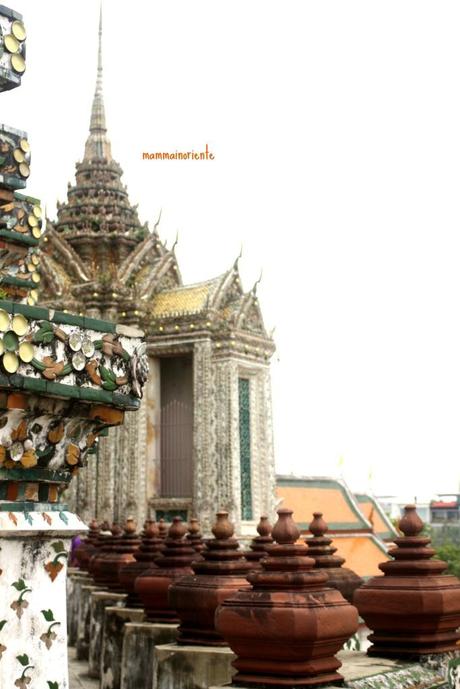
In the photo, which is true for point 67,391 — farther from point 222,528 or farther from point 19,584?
point 222,528

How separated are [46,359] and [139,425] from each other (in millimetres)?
19311

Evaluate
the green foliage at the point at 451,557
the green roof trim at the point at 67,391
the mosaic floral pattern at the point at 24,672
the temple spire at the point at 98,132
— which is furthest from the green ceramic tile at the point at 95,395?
the green foliage at the point at 451,557

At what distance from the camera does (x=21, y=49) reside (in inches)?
209

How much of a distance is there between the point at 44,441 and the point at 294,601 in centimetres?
129

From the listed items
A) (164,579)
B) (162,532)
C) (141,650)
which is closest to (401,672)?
(164,579)

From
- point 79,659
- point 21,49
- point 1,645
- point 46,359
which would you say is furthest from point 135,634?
point 79,659

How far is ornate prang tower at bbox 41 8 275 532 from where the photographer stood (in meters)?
23.0

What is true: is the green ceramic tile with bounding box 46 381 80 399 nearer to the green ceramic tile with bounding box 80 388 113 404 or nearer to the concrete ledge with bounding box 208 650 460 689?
the green ceramic tile with bounding box 80 388 113 404

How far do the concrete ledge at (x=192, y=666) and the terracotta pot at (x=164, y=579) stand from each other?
4.91 ft

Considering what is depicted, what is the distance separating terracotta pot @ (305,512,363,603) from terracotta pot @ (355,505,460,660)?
0.77 metres

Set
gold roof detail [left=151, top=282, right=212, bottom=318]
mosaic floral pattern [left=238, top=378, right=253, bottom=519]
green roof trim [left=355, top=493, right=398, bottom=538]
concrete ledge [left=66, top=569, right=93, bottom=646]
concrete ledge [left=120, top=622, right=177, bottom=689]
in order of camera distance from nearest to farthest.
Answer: concrete ledge [left=120, top=622, right=177, bottom=689], concrete ledge [left=66, top=569, right=93, bottom=646], mosaic floral pattern [left=238, top=378, right=253, bottom=519], gold roof detail [left=151, top=282, right=212, bottom=318], green roof trim [left=355, top=493, right=398, bottom=538]

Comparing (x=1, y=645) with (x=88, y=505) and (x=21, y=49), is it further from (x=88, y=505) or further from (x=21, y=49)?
(x=88, y=505)

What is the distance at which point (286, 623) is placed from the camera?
4121 millimetres

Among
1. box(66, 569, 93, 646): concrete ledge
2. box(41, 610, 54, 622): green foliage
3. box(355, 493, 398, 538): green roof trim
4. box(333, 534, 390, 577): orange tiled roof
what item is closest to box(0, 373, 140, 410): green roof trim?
box(41, 610, 54, 622): green foliage
